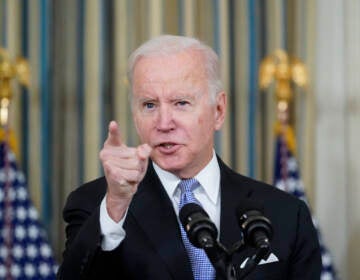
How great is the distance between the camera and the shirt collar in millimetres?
2691

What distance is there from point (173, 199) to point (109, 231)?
1.43 ft

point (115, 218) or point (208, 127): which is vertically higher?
point (208, 127)

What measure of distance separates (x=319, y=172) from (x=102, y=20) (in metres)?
1.85

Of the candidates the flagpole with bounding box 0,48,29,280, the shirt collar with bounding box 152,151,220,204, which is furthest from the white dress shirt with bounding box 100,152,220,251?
the flagpole with bounding box 0,48,29,280

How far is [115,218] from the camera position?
2258mm

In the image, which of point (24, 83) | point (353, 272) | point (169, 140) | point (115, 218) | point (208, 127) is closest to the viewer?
point (115, 218)

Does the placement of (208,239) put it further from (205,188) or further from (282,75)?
(282,75)

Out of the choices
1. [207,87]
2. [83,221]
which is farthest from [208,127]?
[83,221]

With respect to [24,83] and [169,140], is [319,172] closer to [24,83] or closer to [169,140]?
[24,83]

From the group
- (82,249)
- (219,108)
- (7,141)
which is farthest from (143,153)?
(7,141)

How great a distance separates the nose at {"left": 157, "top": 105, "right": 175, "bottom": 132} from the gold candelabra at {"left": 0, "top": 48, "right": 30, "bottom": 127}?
275cm

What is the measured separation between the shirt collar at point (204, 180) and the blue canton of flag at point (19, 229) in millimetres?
2547

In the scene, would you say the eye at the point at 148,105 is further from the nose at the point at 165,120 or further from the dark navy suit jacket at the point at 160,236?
the dark navy suit jacket at the point at 160,236

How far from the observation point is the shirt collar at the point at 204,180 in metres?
2.69
